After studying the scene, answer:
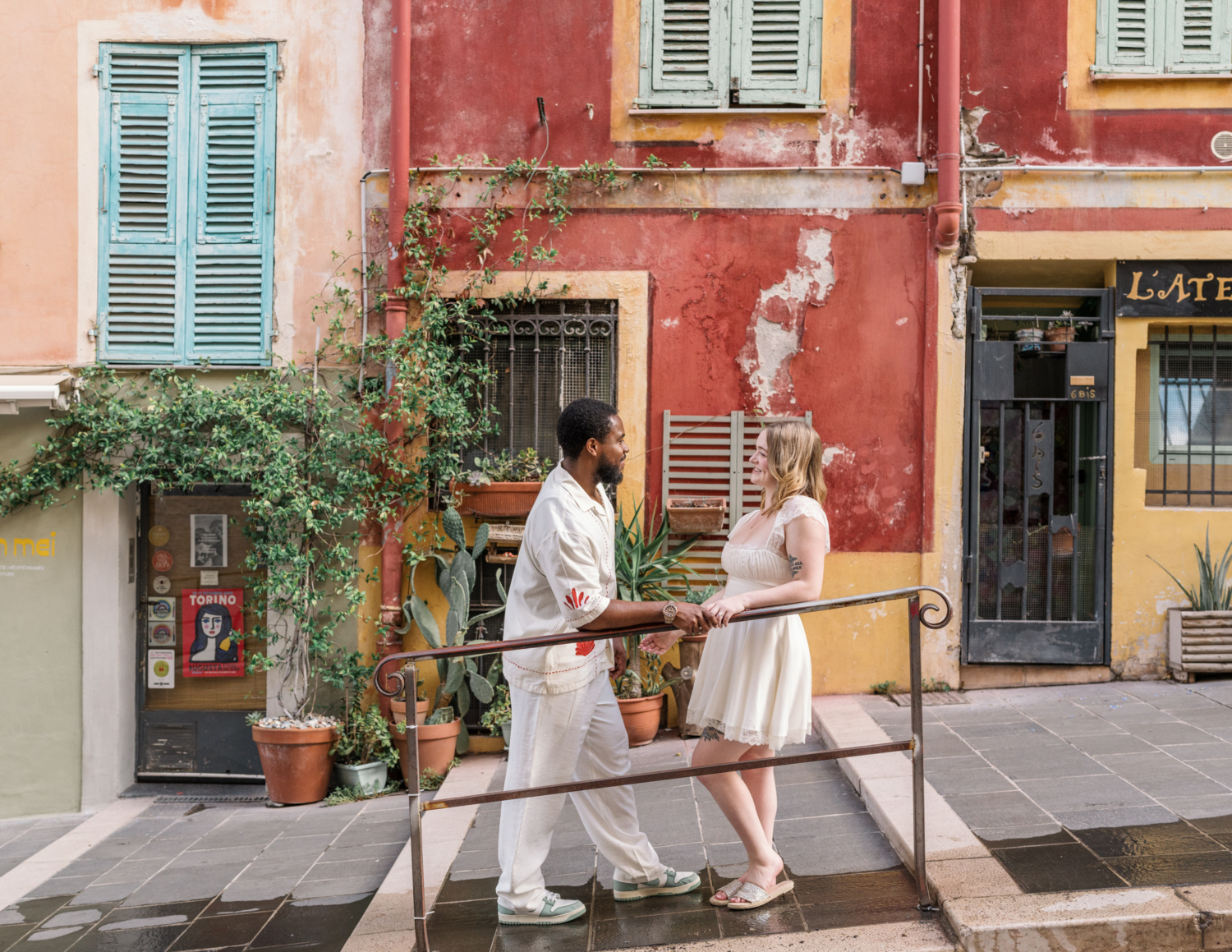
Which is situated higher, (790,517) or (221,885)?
(790,517)

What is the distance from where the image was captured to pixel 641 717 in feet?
19.2

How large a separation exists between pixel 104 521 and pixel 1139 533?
23.0ft

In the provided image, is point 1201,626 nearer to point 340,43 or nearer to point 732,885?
point 732,885

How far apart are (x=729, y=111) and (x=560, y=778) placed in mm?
4698

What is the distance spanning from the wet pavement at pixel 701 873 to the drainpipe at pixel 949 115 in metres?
3.51

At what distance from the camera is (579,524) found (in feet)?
10.6

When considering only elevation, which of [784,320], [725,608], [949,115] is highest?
[949,115]

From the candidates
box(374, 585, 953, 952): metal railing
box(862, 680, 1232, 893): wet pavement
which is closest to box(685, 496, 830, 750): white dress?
box(374, 585, 953, 952): metal railing

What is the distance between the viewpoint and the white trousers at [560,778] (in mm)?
3383

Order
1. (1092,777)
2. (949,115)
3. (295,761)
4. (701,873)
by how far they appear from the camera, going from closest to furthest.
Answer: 1. (701,873)
2. (1092,777)
3. (295,761)
4. (949,115)

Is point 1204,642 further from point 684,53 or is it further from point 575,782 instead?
point 684,53

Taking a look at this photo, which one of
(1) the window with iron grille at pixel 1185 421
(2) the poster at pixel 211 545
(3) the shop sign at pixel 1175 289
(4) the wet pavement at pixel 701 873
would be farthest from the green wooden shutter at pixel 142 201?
(1) the window with iron grille at pixel 1185 421

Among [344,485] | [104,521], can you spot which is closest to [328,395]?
[344,485]

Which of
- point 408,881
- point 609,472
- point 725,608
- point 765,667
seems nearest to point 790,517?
point 725,608
